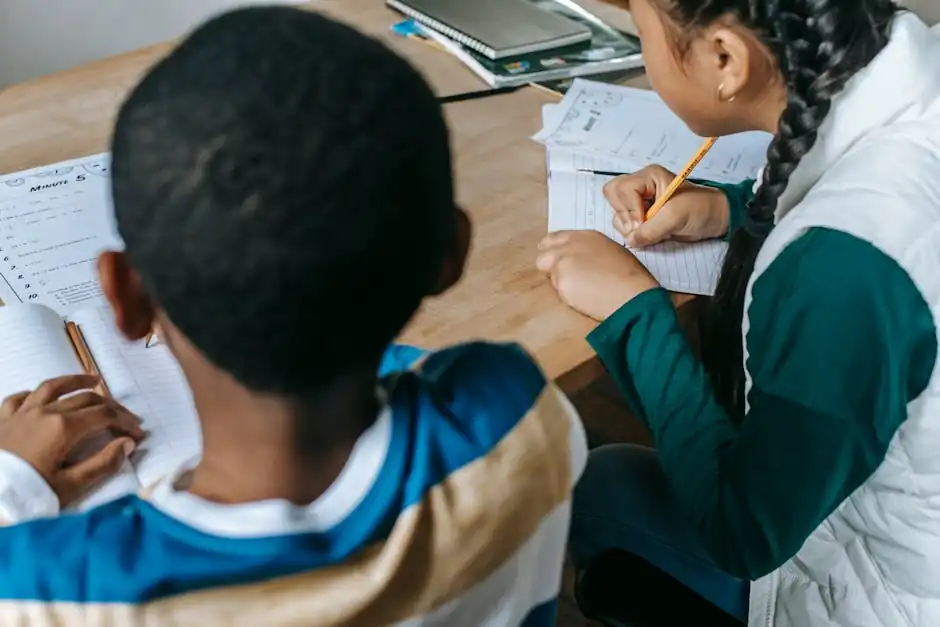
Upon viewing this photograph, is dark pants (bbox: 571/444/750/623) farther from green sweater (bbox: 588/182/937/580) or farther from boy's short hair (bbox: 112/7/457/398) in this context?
boy's short hair (bbox: 112/7/457/398)

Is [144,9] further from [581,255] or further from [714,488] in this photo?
[714,488]

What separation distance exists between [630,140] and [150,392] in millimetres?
680

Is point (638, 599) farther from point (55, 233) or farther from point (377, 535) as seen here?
point (55, 233)

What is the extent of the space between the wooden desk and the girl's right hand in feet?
0.28

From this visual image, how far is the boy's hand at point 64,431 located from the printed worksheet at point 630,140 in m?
0.61

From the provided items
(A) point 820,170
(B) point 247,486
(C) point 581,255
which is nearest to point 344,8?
(C) point 581,255

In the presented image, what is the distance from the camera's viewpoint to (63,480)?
69 centimetres

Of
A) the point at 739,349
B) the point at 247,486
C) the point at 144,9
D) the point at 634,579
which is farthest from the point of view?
the point at 144,9

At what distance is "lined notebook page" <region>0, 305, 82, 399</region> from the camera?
30.7 inches

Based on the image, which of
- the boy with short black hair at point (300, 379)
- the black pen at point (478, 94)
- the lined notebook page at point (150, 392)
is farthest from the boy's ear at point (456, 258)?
the black pen at point (478, 94)

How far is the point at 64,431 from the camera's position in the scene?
701 millimetres

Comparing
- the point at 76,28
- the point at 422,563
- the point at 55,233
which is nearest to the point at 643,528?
the point at 422,563

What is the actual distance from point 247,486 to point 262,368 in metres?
0.09

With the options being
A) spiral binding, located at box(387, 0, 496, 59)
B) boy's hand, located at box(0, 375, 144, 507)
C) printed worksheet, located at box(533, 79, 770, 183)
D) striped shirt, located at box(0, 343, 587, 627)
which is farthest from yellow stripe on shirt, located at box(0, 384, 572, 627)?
spiral binding, located at box(387, 0, 496, 59)
